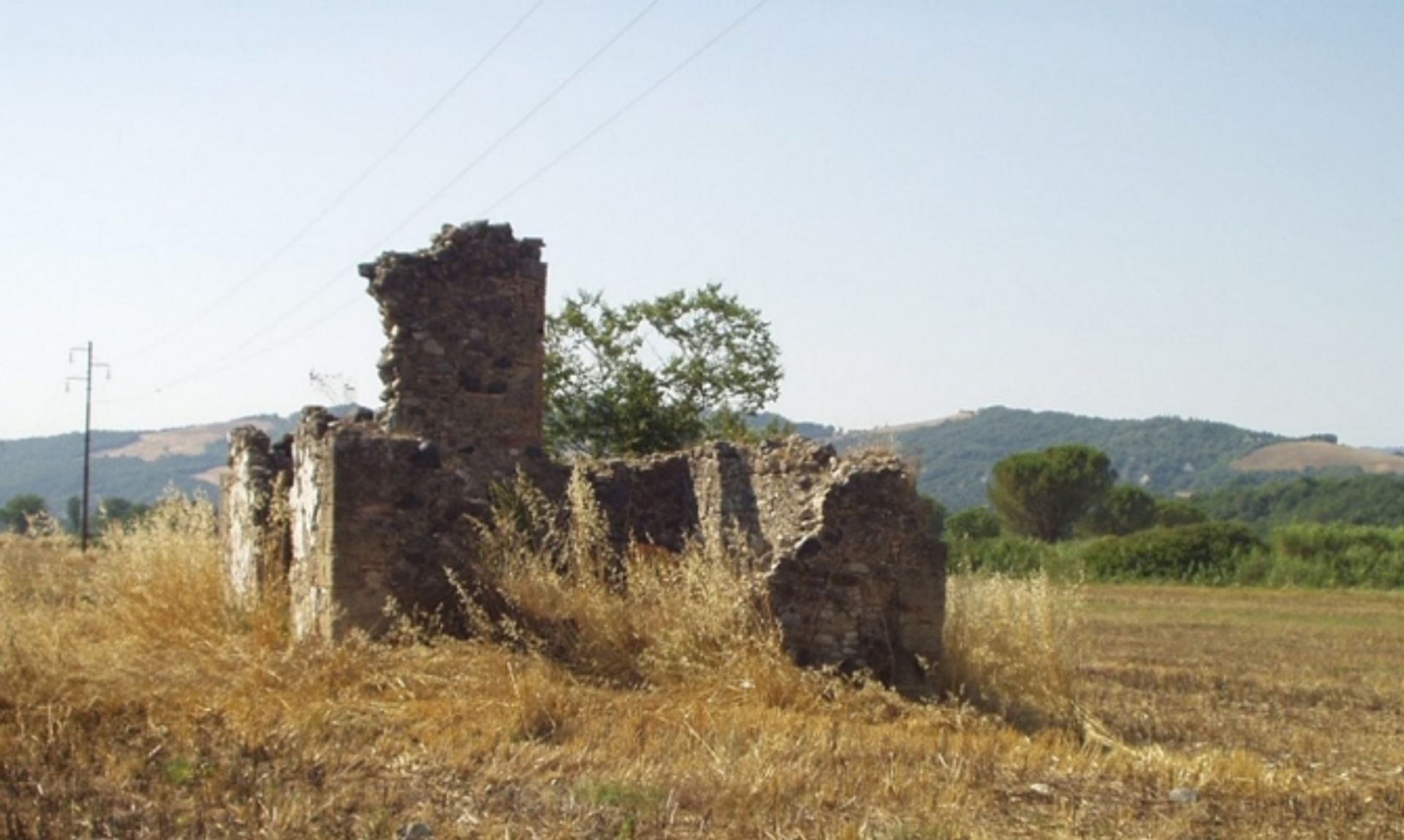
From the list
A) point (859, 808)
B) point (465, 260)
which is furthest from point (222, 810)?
point (465, 260)

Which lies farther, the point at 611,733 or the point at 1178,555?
the point at 1178,555

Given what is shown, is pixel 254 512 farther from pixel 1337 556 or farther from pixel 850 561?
pixel 1337 556

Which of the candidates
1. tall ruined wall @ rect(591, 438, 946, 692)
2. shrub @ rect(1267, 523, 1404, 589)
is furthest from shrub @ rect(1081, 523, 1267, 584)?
tall ruined wall @ rect(591, 438, 946, 692)

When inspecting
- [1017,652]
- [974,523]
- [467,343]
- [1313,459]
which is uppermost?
[1313,459]

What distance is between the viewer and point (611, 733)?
996 cm

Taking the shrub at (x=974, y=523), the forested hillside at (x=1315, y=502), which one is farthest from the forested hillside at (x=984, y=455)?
the shrub at (x=974, y=523)

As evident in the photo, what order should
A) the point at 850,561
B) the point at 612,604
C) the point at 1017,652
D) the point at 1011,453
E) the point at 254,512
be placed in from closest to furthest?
the point at 612,604, the point at 850,561, the point at 1017,652, the point at 254,512, the point at 1011,453

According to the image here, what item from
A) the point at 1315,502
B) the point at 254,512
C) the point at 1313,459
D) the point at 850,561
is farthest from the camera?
the point at 1313,459

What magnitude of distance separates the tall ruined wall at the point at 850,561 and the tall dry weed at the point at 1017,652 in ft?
1.29

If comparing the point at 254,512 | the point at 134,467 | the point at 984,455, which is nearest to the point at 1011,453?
the point at 984,455

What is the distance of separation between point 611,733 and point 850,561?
10.6ft

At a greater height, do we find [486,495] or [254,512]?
[486,495]

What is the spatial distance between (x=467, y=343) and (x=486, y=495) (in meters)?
1.46

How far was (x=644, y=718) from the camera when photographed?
10469mm
